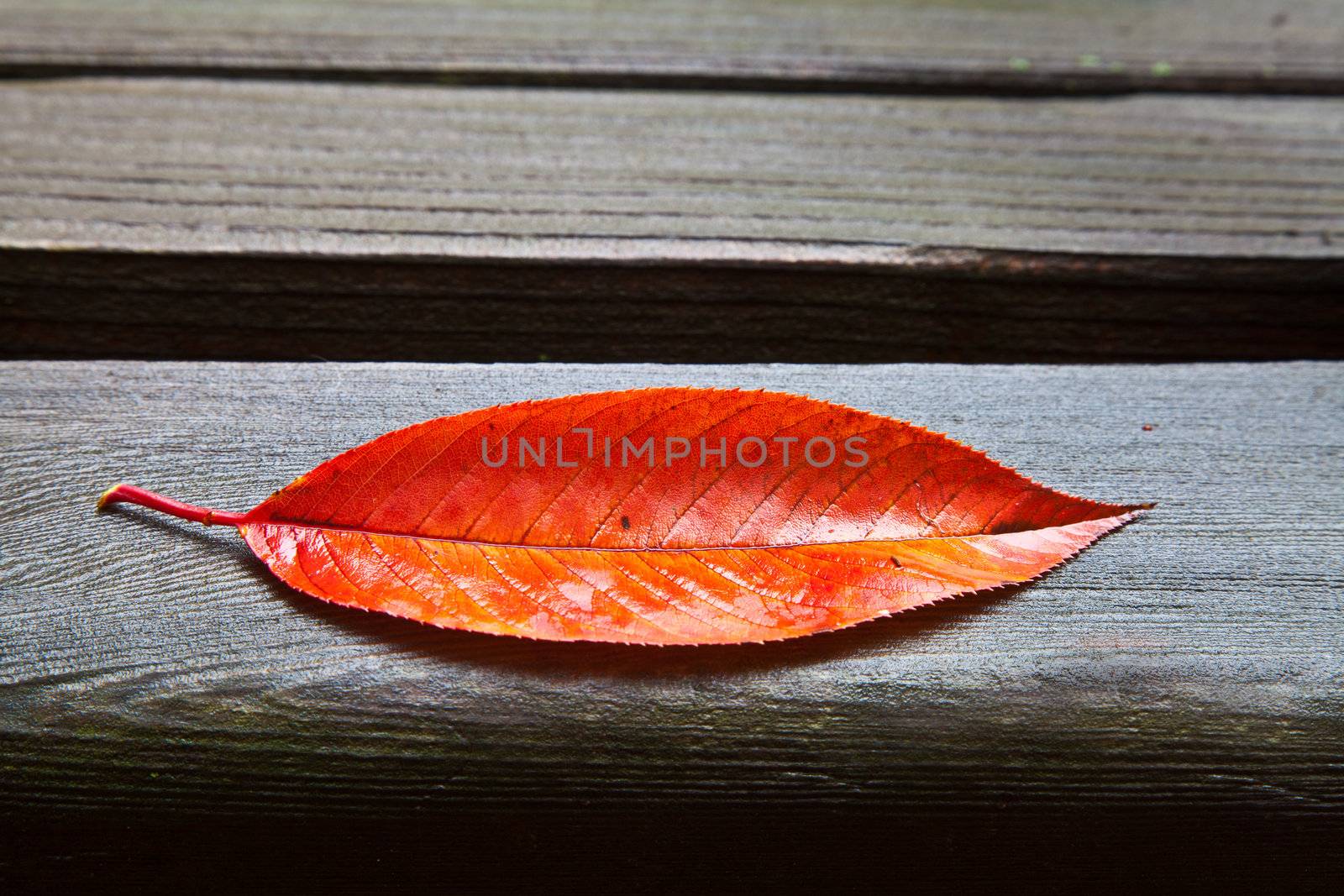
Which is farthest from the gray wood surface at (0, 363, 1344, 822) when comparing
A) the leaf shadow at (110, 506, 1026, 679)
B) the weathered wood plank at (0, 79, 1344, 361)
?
the weathered wood plank at (0, 79, 1344, 361)

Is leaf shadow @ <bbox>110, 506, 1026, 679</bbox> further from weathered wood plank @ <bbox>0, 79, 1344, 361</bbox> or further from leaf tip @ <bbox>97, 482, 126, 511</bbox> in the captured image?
weathered wood plank @ <bbox>0, 79, 1344, 361</bbox>

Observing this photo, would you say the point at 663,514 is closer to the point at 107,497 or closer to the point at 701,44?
the point at 107,497

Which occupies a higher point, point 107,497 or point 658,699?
point 107,497

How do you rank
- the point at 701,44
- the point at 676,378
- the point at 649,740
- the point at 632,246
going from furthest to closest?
the point at 701,44
the point at 632,246
the point at 676,378
the point at 649,740

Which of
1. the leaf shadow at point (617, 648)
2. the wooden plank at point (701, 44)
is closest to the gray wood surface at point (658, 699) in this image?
the leaf shadow at point (617, 648)

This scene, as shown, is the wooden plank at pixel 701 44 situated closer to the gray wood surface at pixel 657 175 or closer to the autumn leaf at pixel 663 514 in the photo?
the gray wood surface at pixel 657 175

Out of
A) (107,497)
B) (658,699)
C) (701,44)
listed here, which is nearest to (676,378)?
(658,699)
